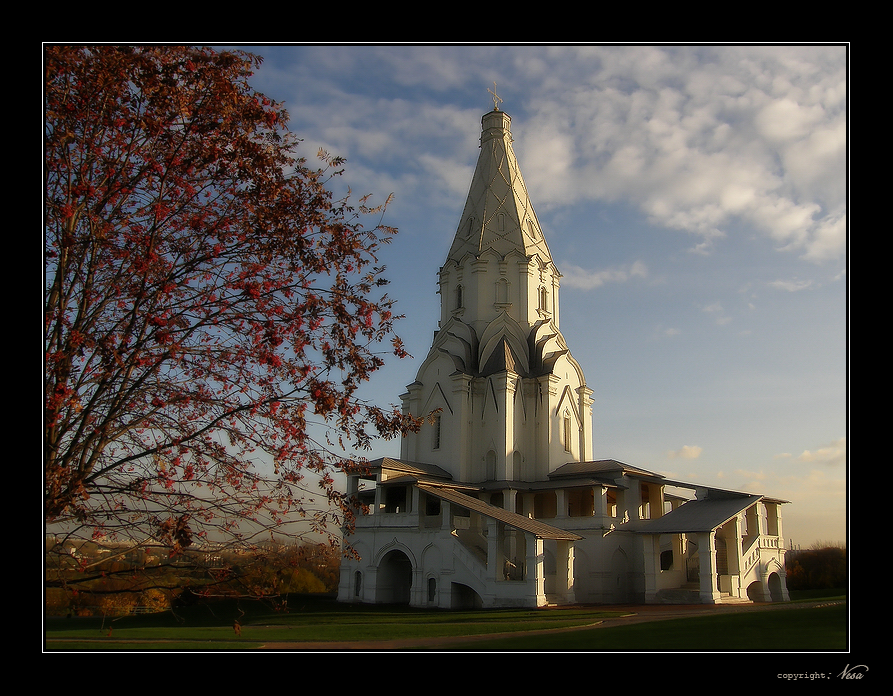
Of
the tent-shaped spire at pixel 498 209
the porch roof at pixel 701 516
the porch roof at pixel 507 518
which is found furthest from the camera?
the tent-shaped spire at pixel 498 209

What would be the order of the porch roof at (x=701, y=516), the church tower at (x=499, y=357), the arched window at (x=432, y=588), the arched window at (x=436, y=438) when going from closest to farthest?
the porch roof at (x=701, y=516) < the arched window at (x=432, y=588) < the church tower at (x=499, y=357) < the arched window at (x=436, y=438)

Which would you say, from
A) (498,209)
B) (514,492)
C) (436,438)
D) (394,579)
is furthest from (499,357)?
(394,579)

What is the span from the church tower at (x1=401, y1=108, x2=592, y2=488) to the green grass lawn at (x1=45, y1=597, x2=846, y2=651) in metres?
11.9

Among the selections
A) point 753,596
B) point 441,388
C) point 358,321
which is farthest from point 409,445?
point 358,321

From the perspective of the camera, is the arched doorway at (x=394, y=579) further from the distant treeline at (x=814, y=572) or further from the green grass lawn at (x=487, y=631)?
the distant treeline at (x=814, y=572)

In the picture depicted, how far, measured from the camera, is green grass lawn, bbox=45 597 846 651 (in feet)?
37.0

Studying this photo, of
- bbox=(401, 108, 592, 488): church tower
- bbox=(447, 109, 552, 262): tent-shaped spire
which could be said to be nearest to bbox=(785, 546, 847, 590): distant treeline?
bbox=(401, 108, 592, 488): church tower

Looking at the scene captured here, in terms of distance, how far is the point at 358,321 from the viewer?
823cm

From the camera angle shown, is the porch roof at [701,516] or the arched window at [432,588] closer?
the porch roof at [701,516]

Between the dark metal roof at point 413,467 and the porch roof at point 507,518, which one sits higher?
the dark metal roof at point 413,467

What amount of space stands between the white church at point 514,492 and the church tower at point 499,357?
0.08 metres

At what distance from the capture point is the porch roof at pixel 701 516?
81.7 ft

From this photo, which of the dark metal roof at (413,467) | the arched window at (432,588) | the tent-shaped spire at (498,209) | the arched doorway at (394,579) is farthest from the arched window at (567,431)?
the arched window at (432,588)

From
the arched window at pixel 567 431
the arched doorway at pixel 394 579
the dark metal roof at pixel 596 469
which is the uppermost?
the arched window at pixel 567 431
